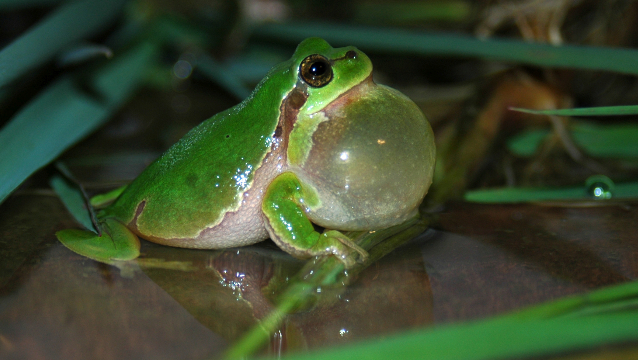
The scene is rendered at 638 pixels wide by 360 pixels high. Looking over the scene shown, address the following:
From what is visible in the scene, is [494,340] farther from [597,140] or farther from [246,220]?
[597,140]

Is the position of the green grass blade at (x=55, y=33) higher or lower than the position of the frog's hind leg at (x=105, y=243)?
higher

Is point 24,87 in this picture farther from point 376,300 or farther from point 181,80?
point 376,300

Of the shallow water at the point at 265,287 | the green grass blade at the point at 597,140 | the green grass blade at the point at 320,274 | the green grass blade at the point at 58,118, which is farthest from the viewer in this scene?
the green grass blade at the point at 597,140

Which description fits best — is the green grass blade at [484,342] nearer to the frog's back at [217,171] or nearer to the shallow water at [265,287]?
the shallow water at [265,287]

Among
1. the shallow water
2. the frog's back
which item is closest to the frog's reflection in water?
the shallow water

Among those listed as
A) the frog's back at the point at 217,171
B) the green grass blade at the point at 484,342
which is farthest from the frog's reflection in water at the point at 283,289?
the green grass blade at the point at 484,342

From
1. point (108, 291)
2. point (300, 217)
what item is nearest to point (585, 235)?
point (300, 217)

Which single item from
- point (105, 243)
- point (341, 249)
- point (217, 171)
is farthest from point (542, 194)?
point (105, 243)
